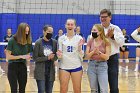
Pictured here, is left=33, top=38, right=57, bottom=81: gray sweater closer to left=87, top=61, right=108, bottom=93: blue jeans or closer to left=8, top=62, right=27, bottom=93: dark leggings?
left=8, top=62, right=27, bottom=93: dark leggings

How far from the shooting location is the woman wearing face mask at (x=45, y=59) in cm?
675

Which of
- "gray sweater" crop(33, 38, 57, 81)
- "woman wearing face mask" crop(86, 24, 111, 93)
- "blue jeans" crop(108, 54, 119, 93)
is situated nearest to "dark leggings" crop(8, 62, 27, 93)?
"gray sweater" crop(33, 38, 57, 81)

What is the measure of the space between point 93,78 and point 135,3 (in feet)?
48.2

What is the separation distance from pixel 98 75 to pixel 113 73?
0.37 meters

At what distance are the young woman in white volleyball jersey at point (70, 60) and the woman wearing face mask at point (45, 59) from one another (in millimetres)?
283

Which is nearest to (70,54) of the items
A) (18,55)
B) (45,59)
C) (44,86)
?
(45,59)

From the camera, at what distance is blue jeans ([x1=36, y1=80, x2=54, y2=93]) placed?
6.79 meters

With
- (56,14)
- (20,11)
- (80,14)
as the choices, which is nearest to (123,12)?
(80,14)

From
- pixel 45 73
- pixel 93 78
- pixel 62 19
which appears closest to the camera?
pixel 93 78

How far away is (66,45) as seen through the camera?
6578 mm

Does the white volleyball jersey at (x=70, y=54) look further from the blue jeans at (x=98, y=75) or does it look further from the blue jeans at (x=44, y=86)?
the blue jeans at (x=44, y=86)

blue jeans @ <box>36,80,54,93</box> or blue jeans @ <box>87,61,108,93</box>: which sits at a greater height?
blue jeans @ <box>87,61,108,93</box>

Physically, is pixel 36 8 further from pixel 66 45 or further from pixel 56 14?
pixel 66 45

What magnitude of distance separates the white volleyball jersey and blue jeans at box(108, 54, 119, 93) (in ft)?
2.04
